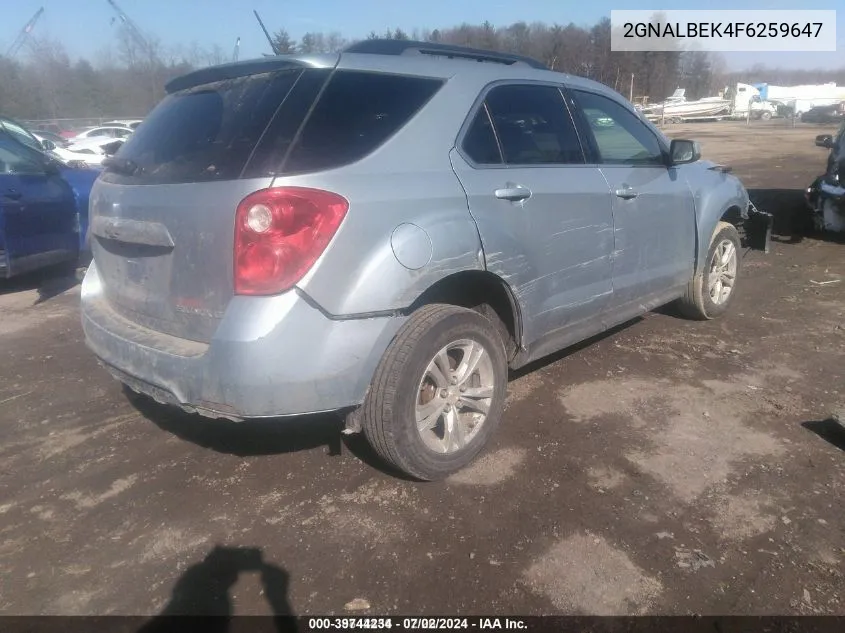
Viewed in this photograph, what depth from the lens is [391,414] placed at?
2598 millimetres

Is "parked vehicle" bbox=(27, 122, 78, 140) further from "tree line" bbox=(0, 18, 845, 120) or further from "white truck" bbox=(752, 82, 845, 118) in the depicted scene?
"white truck" bbox=(752, 82, 845, 118)

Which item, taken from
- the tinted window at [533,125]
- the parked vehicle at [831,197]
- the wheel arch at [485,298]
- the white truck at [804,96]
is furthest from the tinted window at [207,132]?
the white truck at [804,96]

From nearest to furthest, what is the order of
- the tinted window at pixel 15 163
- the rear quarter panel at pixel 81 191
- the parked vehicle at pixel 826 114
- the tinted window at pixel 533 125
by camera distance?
the tinted window at pixel 533 125, the tinted window at pixel 15 163, the rear quarter panel at pixel 81 191, the parked vehicle at pixel 826 114

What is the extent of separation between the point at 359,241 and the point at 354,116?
0.57m

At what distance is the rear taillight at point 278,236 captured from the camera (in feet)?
7.56

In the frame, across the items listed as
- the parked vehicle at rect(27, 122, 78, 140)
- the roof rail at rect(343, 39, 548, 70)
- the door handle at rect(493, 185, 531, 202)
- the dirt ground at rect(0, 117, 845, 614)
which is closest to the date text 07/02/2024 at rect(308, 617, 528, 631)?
the dirt ground at rect(0, 117, 845, 614)

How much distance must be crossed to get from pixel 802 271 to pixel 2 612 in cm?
719

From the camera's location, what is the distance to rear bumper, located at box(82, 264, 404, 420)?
230 cm

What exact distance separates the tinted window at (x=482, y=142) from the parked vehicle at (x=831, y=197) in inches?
259

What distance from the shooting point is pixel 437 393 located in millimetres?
2871

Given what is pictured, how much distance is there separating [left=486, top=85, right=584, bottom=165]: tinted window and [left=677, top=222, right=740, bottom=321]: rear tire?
179 centimetres

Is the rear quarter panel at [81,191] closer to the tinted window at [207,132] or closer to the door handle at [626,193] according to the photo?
the tinted window at [207,132]

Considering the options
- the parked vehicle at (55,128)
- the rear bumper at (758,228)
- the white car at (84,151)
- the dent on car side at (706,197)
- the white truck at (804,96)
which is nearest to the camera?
the dent on car side at (706,197)

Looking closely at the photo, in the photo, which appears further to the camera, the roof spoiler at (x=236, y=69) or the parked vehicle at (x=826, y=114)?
the parked vehicle at (x=826, y=114)
